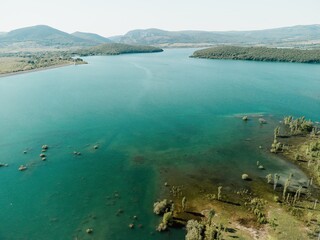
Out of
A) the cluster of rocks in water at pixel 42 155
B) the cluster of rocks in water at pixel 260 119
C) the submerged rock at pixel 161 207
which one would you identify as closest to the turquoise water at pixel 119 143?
the cluster of rocks in water at pixel 42 155

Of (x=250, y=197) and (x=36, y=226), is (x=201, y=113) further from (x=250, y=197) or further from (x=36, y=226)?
(x=36, y=226)

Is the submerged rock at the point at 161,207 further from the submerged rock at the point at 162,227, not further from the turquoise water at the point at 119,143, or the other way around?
the submerged rock at the point at 162,227

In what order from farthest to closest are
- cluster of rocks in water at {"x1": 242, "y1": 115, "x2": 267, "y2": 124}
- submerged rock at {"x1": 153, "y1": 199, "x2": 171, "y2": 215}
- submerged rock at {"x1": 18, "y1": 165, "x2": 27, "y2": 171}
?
cluster of rocks in water at {"x1": 242, "y1": 115, "x2": 267, "y2": 124} → submerged rock at {"x1": 18, "y1": 165, "x2": 27, "y2": 171} → submerged rock at {"x1": 153, "y1": 199, "x2": 171, "y2": 215}

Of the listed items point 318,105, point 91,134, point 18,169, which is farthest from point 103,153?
point 318,105

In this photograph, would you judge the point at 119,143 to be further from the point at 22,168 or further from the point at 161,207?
→ the point at 161,207

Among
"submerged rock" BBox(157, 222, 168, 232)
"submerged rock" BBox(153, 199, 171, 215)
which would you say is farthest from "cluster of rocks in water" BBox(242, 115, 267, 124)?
"submerged rock" BBox(157, 222, 168, 232)

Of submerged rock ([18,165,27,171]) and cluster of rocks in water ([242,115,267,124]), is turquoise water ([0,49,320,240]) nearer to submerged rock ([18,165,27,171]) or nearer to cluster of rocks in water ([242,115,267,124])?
submerged rock ([18,165,27,171])

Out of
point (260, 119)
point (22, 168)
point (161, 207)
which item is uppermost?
point (260, 119)

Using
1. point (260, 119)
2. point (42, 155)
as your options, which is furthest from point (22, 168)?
point (260, 119)
